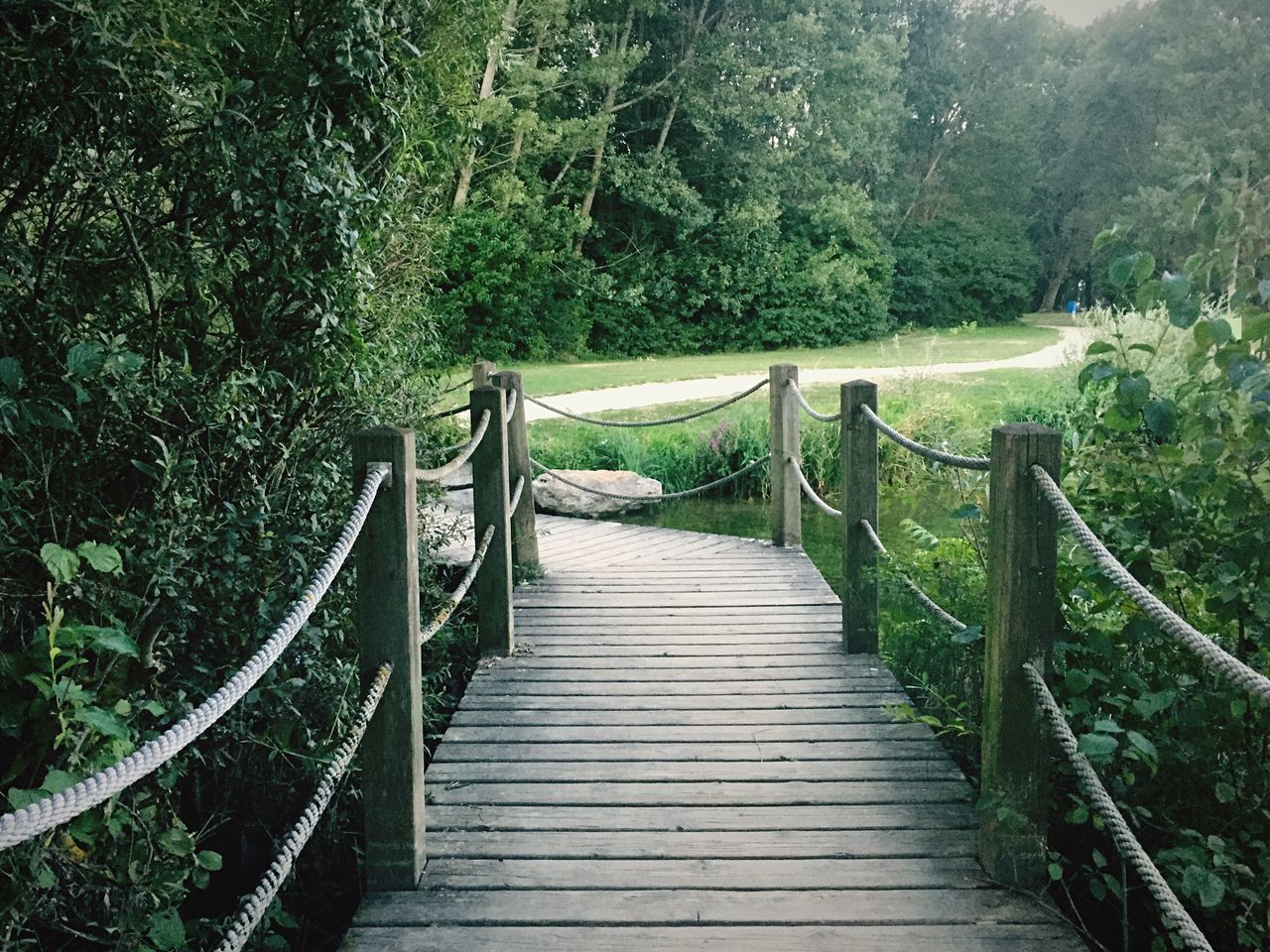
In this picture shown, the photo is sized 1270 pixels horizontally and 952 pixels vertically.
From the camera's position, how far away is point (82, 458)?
3.29 m

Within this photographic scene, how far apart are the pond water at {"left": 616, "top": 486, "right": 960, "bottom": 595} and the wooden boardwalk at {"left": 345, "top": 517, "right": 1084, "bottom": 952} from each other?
137 inches

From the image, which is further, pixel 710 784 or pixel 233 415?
pixel 710 784

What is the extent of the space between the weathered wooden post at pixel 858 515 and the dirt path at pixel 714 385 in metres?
7.99

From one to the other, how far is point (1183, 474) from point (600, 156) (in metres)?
23.3

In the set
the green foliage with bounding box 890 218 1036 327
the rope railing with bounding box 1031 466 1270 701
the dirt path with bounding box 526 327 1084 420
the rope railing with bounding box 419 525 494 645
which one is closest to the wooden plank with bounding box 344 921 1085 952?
the rope railing with bounding box 1031 466 1270 701

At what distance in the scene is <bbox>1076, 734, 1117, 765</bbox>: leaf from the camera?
8.00ft

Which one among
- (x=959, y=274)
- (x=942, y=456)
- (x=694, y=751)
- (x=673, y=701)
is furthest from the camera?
(x=959, y=274)

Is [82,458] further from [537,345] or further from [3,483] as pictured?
[537,345]

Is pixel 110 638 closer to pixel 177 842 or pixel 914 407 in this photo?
pixel 177 842

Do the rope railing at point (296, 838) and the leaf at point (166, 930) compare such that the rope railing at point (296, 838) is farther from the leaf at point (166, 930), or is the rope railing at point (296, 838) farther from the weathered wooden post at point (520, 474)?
the weathered wooden post at point (520, 474)

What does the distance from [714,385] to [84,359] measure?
52.1 ft

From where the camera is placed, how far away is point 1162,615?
217 centimetres

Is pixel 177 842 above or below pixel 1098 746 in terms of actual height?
below

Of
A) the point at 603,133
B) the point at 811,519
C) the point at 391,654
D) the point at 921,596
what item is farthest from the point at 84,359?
the point at 603,133
